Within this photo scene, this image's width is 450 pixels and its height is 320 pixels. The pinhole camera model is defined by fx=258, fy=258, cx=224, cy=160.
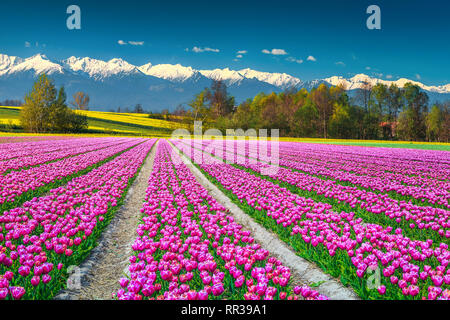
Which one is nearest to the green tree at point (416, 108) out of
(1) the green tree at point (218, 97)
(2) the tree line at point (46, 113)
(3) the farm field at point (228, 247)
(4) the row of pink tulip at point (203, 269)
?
(1) the green tree at point (218, 97)

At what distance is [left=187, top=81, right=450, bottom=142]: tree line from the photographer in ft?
245

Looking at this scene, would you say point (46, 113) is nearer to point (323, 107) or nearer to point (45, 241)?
point (323, 107)

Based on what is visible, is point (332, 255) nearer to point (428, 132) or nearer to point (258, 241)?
point (258, 241)

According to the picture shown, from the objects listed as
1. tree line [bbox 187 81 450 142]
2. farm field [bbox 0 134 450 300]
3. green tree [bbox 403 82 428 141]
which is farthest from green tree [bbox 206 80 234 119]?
farm field [bbox 0 134 450 300]

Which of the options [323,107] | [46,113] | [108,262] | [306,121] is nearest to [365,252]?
[108,262]

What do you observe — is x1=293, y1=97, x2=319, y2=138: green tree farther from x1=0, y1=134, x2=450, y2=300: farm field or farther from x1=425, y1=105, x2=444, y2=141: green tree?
x1=0, y1=134, x2=450, y2=300: farm field

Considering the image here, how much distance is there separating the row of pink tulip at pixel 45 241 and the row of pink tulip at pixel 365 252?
158 inches

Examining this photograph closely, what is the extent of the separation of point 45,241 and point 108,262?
1199mm

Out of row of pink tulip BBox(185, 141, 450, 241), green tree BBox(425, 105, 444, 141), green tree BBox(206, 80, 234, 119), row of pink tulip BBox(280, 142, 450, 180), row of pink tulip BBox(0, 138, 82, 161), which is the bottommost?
row of pink tulip BBox(185, 141, 450, 241)

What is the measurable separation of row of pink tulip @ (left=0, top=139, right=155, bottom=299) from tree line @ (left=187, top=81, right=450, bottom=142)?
231ft

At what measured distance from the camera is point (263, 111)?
8562cm

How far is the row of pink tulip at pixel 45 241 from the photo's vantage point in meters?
3.47
